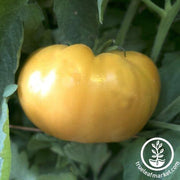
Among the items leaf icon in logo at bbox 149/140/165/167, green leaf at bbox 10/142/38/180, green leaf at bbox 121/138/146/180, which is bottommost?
green leaf at bbox 10/142/38/180

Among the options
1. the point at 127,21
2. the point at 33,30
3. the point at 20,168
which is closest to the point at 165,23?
the point at 127,21

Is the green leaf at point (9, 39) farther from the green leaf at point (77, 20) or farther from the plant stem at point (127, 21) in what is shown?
the plant stem at point (127, 21)

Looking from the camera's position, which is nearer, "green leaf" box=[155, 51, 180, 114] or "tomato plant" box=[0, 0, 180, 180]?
"tomato plant" box=[0, 0, 180, 180]

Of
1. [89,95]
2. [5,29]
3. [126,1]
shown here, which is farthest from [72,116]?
[126,1]

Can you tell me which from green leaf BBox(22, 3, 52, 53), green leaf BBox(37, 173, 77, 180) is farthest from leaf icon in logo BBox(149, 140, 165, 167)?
green leaf BBox(22, 3, 52, 53)

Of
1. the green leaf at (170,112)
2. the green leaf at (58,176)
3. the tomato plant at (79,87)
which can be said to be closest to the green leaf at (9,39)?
the tomato plant at (79,87)

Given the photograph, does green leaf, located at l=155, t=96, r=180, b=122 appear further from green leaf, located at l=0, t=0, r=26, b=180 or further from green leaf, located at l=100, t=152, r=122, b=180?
green leaf, located at l=0, t=0, r=26, b=180

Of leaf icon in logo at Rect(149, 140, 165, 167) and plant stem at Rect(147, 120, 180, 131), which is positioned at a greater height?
plant stem at Rect(147, 120, 180, 131)
